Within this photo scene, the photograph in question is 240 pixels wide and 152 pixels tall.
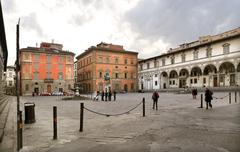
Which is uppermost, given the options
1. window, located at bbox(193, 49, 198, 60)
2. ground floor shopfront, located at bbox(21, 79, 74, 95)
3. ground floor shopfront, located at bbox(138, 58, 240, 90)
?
window, located at bbox(193, 49, 198, 60)

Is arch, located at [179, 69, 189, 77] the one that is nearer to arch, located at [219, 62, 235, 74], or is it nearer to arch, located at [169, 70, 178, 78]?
arch, located at [169, 70, 178, 78]

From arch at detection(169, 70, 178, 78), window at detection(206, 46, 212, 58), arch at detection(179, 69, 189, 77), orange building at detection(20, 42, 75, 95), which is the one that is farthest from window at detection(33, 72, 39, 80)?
window at detection(206, 46, 212, 58)

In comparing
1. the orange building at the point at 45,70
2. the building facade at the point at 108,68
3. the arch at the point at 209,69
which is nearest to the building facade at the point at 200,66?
the arch at the point at 209,69

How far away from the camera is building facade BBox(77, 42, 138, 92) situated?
61562 mm

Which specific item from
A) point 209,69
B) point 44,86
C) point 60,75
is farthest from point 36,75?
point 209,69

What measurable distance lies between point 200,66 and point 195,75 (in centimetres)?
360

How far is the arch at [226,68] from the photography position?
43.5m

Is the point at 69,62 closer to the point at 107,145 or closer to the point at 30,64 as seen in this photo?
the point at 30,64

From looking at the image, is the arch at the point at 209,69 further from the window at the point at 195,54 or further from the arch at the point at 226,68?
the window at the point at 195,54

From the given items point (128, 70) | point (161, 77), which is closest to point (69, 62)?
point (128, 70)

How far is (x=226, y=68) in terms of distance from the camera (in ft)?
147

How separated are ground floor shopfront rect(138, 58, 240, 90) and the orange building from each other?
2575cm

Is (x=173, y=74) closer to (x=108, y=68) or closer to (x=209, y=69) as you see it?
(x=209, y=69)

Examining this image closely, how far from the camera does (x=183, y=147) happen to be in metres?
5.24
